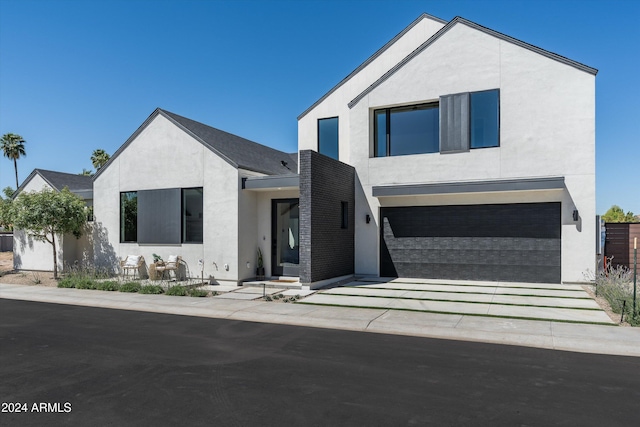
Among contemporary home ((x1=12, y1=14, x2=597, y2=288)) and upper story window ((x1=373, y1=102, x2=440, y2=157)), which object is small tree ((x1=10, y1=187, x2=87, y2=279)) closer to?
contemporary home ((x1=12, y1=14, x2=597, y2=288))

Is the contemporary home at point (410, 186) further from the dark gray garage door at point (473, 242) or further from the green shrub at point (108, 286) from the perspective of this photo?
the green shrub at point (108, 286)

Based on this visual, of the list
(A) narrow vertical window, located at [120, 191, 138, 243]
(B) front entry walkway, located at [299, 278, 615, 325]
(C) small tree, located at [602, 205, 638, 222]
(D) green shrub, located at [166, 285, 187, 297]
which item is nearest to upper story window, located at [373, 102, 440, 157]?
(B) front entry walkway, located at [299, 278, 615, 325]

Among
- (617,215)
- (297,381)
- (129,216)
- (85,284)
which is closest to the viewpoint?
(297,381)

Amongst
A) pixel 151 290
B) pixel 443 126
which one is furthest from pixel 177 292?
pixel 443 126

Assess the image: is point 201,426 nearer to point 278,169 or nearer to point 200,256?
point 200,256

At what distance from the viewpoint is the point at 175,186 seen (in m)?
16.0

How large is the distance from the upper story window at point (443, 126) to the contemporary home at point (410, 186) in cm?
5

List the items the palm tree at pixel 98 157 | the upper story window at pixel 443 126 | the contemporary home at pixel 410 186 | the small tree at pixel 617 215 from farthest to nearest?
the small tree at pixel 617 215 < the palm tree at pixel 98 157 < the upper story window at pixel 443 126 < the contemporary home at pixel 410 186

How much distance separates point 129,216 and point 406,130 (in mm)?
11925

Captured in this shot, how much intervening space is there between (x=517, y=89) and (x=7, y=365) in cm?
1552

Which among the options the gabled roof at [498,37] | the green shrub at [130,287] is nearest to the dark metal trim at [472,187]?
the gabled roof at [498,37]

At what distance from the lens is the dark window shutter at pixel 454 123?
48.6ft

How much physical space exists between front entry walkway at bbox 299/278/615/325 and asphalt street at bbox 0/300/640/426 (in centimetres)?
255

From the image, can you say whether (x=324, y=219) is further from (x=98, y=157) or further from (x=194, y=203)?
(x=98, y=157)
